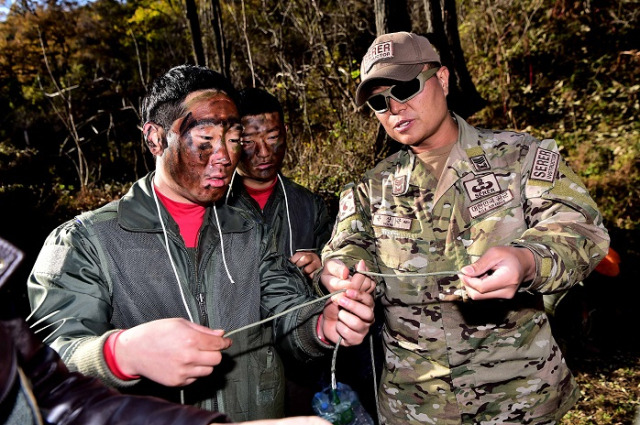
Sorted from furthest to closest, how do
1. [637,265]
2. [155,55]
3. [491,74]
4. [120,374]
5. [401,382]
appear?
1. [155,55]
2. [491,74]
3. [637,265]
4. [401,382]
5. [120,374]

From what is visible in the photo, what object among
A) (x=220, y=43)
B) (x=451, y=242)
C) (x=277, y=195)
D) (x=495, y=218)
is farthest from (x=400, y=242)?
(x=220, y=43)

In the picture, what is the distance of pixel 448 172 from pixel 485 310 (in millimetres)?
791

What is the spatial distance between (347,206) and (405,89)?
0.79m

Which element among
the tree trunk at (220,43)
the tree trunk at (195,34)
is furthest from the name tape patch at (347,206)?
the tree trunk at (195,34)

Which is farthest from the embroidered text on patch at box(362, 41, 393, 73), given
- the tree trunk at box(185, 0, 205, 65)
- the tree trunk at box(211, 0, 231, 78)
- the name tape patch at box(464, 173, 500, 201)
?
the tree trunk at box(185, 0, 205, 65)

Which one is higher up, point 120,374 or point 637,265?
point 120,374

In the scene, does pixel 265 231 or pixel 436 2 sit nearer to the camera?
pixel 265 231

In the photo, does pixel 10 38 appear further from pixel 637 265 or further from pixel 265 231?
pixel 637 265

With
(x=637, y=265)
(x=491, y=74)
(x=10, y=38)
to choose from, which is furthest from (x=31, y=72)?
(x=637, y=265)

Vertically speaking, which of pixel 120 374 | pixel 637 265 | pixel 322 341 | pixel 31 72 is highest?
pixel 31 72

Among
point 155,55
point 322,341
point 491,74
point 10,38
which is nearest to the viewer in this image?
point 322,341

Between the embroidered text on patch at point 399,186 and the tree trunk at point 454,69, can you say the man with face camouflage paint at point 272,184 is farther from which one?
the tree trunk at point 454,69

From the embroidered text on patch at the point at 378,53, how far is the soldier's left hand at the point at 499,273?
1400 mm

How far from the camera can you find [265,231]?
254 centimetres
